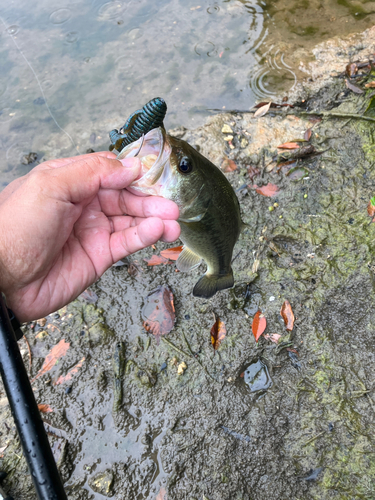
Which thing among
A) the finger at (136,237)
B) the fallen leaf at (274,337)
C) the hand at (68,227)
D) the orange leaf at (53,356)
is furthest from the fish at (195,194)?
the orange leaf at (53,356)

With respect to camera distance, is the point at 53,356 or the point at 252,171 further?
the point at 252,171

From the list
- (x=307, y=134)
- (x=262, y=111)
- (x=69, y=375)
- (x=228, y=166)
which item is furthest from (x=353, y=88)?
(x=69, y=375)

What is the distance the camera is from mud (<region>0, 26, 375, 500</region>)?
7.70 feet

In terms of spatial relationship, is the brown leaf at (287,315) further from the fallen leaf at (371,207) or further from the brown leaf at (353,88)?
the brown leaf at (353,88)

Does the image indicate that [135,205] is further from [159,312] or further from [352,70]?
[352,70]

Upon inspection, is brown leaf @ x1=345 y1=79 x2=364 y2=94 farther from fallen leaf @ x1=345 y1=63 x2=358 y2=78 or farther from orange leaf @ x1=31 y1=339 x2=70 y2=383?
orange leaf @ x1=31 y1=339 x2=70 y2=383

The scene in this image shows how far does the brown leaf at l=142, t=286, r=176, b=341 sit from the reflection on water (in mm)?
2338

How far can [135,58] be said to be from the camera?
4.98 meters

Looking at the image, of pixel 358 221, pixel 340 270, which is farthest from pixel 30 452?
pixel 358 221

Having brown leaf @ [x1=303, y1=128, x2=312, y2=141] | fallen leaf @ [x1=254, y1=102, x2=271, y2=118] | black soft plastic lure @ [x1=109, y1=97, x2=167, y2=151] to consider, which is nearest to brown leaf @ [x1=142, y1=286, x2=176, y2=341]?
black soft plastic lure @ [x1=109, y1=97, x2=167, y2=151]

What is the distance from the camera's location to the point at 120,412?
258cm

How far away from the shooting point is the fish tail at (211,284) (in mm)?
2730

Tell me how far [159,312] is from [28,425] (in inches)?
68.4

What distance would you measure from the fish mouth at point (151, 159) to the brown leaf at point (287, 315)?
5.28 feet
